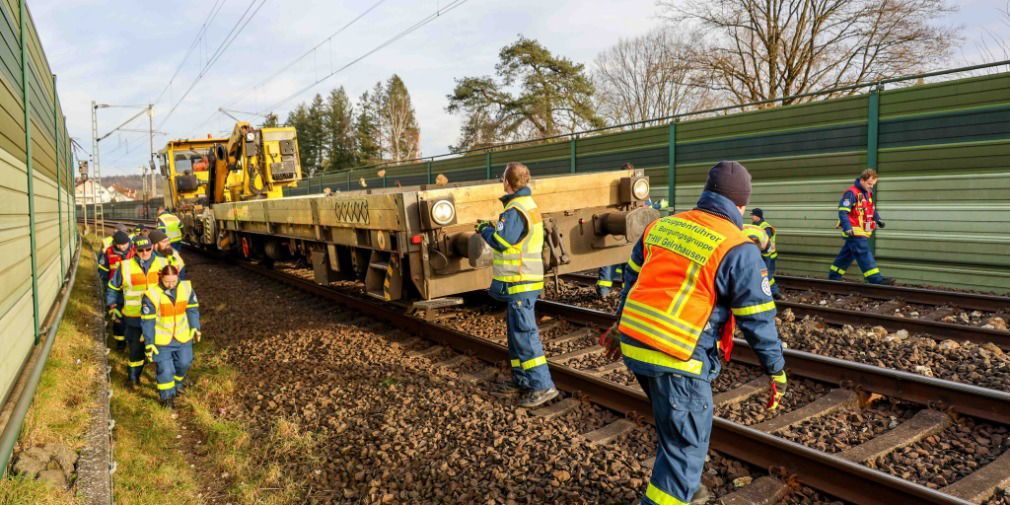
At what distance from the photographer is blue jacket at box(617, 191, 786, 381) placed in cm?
268

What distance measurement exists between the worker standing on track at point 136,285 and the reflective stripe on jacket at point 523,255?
3586 mm

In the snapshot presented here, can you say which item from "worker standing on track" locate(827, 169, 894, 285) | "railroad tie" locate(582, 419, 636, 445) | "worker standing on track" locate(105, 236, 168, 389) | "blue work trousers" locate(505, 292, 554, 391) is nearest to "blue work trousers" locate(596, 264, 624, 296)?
"worker standing on track" locate(827, 169, 894, 285)

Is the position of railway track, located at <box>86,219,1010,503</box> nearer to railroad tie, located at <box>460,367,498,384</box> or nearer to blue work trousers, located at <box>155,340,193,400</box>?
railroad tie, located at <box>460,367,498,384</box>

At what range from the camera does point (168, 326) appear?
605 centimetres

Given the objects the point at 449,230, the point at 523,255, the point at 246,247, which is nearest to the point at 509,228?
the point at 523,255

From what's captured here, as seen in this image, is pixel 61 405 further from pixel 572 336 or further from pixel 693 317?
pixel 693 317

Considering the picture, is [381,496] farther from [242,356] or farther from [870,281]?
[870,281]

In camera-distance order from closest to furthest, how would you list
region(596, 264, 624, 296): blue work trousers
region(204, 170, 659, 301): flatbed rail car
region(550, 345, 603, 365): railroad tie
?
region(550, 345, 603, 365): railroad tie < region(204, 170, 659, 301): flatbed rail car < region(596, 264, 624, 296): blue work trousers

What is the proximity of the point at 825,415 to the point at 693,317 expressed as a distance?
2265 mm

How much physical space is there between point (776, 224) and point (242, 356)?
923 centimetres

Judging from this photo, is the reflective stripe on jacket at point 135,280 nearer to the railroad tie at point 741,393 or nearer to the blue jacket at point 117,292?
the blue jacket at point 117,292

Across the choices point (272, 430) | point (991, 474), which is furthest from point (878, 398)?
point (272, 430)

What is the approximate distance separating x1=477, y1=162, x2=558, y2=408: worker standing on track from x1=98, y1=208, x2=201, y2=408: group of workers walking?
10.4 feet

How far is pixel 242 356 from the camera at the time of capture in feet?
23.4
